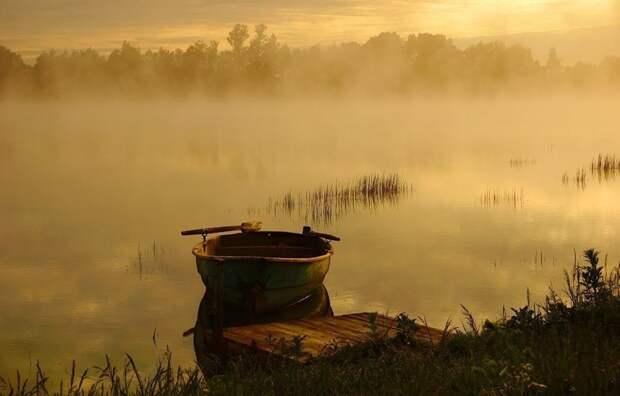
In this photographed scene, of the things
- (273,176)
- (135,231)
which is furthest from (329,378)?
(273,176)

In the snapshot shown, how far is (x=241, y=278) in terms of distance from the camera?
14.8m

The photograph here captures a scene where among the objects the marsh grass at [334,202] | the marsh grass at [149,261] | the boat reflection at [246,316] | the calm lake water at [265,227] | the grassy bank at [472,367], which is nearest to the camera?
the grassy bank at [472,367]

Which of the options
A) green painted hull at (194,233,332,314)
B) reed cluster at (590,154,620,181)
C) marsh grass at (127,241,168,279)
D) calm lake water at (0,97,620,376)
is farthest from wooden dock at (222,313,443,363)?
reed cluster at (590,154,620,181)

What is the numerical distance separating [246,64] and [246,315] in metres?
155

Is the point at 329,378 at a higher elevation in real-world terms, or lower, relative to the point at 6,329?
higher

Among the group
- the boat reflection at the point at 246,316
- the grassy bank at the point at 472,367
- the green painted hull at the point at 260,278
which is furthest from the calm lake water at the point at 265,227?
the grassy bank at the point at 472,367

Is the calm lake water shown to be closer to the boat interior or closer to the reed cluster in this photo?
the reed cluster

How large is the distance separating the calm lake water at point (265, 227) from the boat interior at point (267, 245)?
1.14 metres

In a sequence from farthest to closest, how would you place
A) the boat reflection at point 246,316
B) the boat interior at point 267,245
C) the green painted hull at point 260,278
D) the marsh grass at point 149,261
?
the marsh grass at point 149,261, the boat interior at point 267,245, the green painted hull at point 260,278, the boat reflection at point 246,316

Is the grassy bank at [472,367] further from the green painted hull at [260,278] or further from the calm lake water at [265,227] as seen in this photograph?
the calm lake water at [265,227]

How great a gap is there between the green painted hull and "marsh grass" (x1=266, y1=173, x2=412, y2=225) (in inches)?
414

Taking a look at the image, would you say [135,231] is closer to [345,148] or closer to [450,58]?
[345,148]

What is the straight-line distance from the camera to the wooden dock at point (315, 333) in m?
10.7

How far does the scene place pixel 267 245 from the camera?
58.9ft
